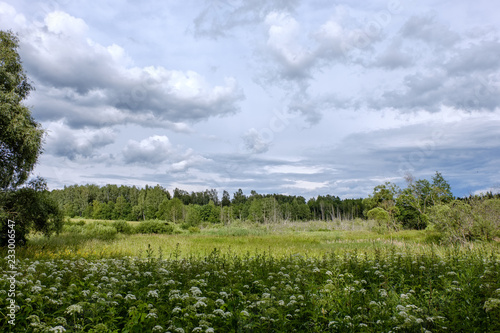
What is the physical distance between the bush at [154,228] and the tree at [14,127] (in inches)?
715

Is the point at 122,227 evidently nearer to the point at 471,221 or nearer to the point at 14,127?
the point at 14,127

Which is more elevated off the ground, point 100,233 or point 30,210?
point 30,210

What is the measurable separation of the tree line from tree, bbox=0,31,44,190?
38676mm

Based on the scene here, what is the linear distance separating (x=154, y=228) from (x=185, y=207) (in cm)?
4654

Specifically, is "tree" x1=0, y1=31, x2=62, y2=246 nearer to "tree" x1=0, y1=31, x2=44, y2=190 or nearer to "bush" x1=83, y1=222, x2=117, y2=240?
"tree" x1=0, y1=31, x2=44, y2=190

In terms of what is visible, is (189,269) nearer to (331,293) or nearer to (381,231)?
(331,293)

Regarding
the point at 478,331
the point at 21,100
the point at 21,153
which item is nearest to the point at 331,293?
the point at 478,331

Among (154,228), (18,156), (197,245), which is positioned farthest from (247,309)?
(154,228)

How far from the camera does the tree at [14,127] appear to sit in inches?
635

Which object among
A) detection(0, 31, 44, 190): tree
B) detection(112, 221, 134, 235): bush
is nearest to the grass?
detection(0, 31, 44, 190): tree

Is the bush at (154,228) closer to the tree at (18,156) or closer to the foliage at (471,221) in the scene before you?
the tree at (18,156)

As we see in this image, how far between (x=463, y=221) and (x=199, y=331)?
65.5ft

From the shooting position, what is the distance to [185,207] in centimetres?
8138

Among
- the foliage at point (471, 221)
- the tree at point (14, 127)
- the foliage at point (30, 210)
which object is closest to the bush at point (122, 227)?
the foliage at point (30, 210)
